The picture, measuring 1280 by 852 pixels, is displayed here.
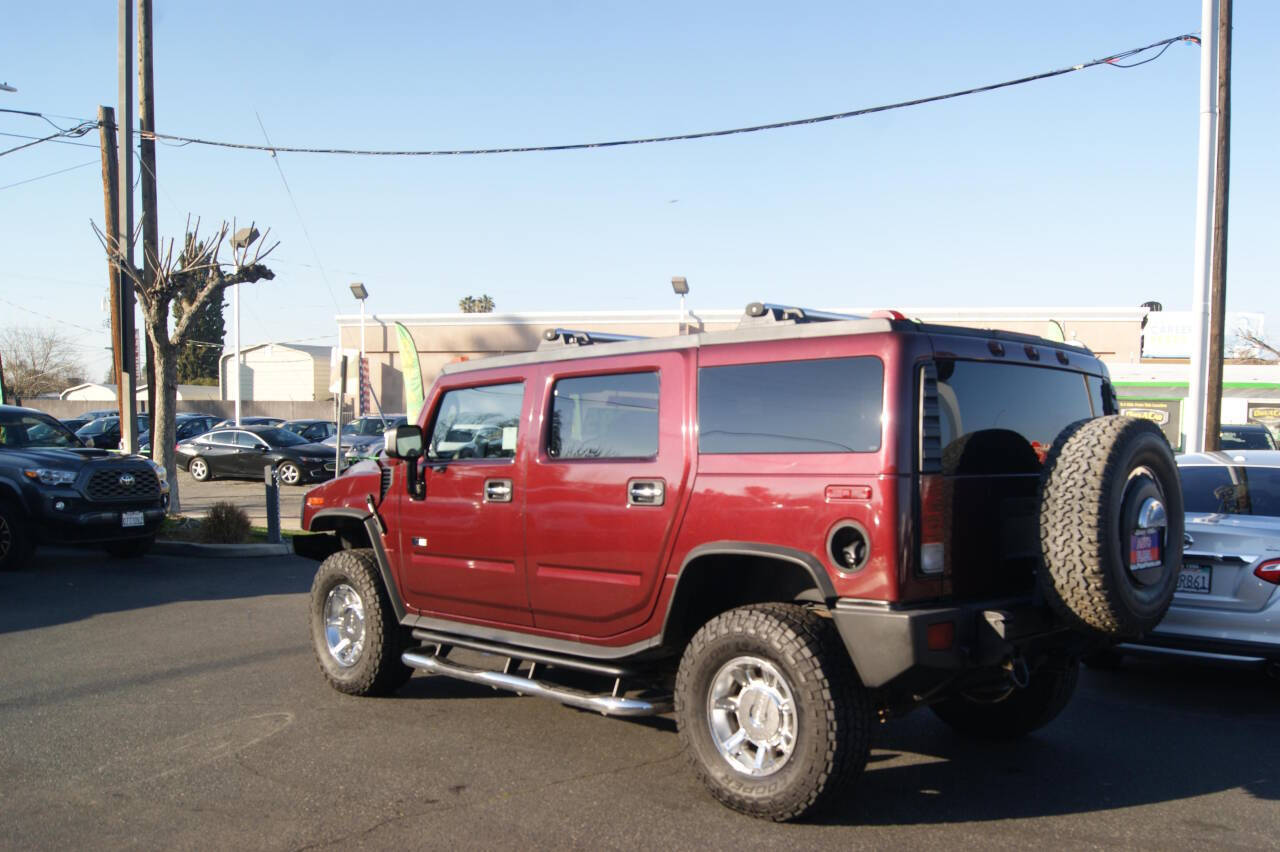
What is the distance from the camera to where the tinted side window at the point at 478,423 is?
593 centimetres

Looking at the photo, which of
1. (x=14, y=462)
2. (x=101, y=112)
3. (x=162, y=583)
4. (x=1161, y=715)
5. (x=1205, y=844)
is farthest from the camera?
(x=101, y=112)

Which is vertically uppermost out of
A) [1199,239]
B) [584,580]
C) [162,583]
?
[1199,239]

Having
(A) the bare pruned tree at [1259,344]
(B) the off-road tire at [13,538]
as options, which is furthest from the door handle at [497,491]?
(A) the bare pruned tree at [1259,344]

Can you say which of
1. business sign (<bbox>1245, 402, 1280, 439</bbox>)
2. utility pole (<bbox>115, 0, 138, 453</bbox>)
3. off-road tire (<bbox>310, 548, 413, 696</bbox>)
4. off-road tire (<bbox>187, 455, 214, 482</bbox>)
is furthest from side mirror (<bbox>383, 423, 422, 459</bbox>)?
business sign (<bbox>1245, 402, 1280, 439</bbox>)

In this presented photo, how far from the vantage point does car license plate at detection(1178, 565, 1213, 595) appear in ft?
21.4

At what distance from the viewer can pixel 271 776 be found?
17.0 ft

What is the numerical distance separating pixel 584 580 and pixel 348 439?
919 inches

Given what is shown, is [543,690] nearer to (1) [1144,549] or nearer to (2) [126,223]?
(1) [1144,549]

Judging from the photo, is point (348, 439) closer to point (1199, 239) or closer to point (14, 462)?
point (14, 462)

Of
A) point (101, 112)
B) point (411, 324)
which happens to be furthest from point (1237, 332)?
point (101, 112)

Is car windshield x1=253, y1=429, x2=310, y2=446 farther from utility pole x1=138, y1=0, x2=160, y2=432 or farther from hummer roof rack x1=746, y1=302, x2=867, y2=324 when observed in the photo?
hummer roof rack x1=746, y1=302, x2=867, y2=324

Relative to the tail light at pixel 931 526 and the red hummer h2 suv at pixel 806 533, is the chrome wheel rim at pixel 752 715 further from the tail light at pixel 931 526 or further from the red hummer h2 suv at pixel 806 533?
the tail light at pixel 931 526

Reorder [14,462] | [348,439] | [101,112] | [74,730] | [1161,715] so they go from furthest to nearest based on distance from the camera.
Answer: [348,439]
[101,112]
[14,462]
[1161,715]
[74,730]

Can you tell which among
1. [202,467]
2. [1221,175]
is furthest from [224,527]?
[202,467]
